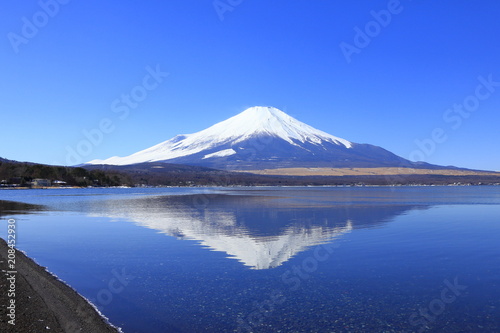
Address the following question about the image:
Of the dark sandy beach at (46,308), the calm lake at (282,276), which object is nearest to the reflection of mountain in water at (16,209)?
the calm lake at (282,276)

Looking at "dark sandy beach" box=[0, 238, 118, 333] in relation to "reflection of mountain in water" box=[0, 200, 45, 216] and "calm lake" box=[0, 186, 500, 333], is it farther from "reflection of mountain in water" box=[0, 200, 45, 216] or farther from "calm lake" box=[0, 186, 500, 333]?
"reflection of mountain in water" box=[0, 200, 45, 216]

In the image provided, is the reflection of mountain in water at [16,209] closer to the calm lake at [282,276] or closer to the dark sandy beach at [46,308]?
the calm lake at [282,276]

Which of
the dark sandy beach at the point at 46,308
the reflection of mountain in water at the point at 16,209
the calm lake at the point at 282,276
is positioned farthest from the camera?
the reflection of mountain in water at the point at 16,209

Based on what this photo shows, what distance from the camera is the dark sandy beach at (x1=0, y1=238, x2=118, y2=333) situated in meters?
9.12

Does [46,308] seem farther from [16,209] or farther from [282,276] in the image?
[16,209]

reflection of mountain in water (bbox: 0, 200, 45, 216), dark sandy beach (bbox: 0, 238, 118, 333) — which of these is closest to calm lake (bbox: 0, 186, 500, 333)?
dark sandy beach (bbox: 0, 238, 118, 333)

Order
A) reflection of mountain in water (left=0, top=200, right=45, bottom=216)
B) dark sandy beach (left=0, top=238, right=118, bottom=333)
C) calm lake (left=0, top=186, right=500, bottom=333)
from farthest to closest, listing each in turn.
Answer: reflection of mountain in water (left=0, top=200, right=45, bottom=216)
calm lake (left=0, top=186, right=500, bottom=333)
dark sandy beach (left=0, top=238, right=118, bottom=333)

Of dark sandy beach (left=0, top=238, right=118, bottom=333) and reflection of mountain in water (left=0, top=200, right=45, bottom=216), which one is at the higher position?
reflection of mountain in water (left=0, top=200, right=45, bottom=216)

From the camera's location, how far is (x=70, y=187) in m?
151

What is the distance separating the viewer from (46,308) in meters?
10.3

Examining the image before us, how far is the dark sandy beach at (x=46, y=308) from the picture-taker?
912cm

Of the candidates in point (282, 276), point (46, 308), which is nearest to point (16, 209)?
point (46, 308)

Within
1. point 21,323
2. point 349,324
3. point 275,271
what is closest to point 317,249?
point 275,271

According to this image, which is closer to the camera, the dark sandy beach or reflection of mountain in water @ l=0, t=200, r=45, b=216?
the dark sandy beach
